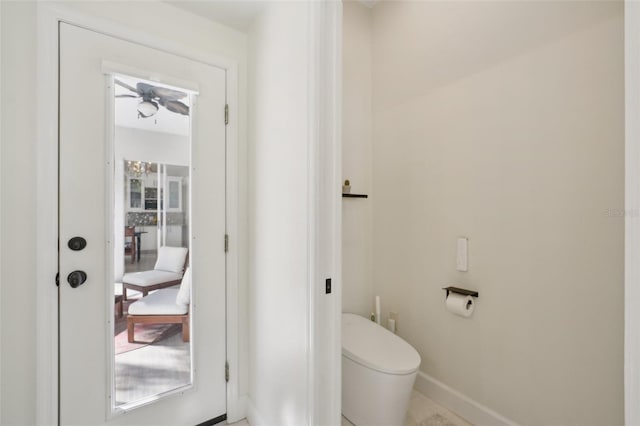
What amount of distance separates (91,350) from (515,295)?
2079 mm

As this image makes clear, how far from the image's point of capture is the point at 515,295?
5.01ft

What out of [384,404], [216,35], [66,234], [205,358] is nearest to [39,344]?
[66,234]

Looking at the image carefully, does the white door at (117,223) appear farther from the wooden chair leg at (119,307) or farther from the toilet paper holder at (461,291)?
the toilet paper holder at (461,291)

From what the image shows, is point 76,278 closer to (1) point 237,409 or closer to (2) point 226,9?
(1) point 237,409

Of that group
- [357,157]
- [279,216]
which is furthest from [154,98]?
[357,157]

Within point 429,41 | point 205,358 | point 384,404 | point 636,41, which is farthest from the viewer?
point 429,41

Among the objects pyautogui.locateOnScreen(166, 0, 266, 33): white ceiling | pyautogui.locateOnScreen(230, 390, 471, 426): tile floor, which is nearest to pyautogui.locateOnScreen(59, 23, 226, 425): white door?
pyautogui.locateOnScreen(166, 0, 266, 33): white ceiling

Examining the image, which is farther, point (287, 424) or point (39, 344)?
point (287, 424)

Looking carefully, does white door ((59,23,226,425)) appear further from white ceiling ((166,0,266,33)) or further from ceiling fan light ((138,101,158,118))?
white ceiling ((166,0,266,33))

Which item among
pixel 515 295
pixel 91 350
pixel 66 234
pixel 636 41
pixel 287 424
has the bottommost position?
pixel 287 424

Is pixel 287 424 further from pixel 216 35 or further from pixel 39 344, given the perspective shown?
pixel 216 35

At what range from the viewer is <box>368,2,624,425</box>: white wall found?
1.26 metres

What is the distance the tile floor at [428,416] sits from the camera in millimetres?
1706

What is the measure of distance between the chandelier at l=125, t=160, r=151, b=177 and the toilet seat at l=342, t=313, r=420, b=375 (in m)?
1.42
